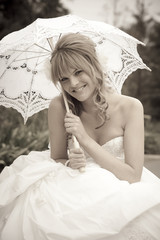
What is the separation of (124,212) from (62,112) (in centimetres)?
129

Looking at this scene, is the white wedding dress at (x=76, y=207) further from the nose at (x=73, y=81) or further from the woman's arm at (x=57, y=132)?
the nose at (x=73, y=81)

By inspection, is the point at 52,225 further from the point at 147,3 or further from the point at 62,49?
the point at 147,3

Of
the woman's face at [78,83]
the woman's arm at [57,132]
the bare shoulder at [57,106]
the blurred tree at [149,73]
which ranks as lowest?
the blurred tree at [149,73]

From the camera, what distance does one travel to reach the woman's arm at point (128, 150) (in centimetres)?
241

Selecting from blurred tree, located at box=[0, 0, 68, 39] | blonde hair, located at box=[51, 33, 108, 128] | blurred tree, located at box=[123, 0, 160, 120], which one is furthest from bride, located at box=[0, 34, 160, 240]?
blurred tree, located at box=[123, 0, 160, 120]

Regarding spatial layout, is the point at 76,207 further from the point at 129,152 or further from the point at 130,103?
the point at 130,103

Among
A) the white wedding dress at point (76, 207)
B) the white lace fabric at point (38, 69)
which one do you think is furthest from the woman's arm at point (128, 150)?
the white lace fabric at point (38, 69)

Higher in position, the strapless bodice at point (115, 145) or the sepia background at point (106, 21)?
the strapless bodice at point (115, 145)

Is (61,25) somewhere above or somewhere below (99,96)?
above

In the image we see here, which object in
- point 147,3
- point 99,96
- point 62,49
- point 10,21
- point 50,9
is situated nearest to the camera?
point 62,49

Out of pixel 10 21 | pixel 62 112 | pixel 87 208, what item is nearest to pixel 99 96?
pixel 62 112

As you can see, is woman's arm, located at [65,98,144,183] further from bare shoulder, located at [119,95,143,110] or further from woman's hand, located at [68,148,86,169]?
woman's hand, located at [68,148,86,169]

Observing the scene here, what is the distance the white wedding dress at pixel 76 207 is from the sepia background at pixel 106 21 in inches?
108

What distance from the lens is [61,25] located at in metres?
2.38
